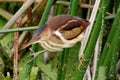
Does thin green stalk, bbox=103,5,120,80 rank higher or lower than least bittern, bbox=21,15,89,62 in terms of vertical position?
lower

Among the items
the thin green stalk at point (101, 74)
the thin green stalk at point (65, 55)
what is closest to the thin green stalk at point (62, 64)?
the thin green stalk at point (65, 55)

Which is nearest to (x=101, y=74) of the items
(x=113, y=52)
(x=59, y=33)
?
(x=113, y=52)

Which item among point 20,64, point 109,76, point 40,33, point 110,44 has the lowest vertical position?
point 20,64

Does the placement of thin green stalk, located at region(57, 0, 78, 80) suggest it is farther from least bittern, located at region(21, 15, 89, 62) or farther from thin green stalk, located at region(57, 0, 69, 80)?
least bittern, located at region(21, 15, 89, 62)

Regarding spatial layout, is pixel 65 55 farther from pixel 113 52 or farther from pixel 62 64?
pixel 113 52

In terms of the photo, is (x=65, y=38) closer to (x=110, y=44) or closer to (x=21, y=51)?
(x=110, y=44)

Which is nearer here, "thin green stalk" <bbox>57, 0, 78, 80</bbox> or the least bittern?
the least bittern

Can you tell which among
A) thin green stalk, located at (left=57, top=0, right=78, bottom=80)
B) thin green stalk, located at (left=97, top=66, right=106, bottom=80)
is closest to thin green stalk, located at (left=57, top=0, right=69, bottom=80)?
thin green stalk, located at (left=57, top=0, right=78, bottom=80)

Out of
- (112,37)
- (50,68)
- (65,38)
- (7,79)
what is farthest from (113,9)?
(65,38)
